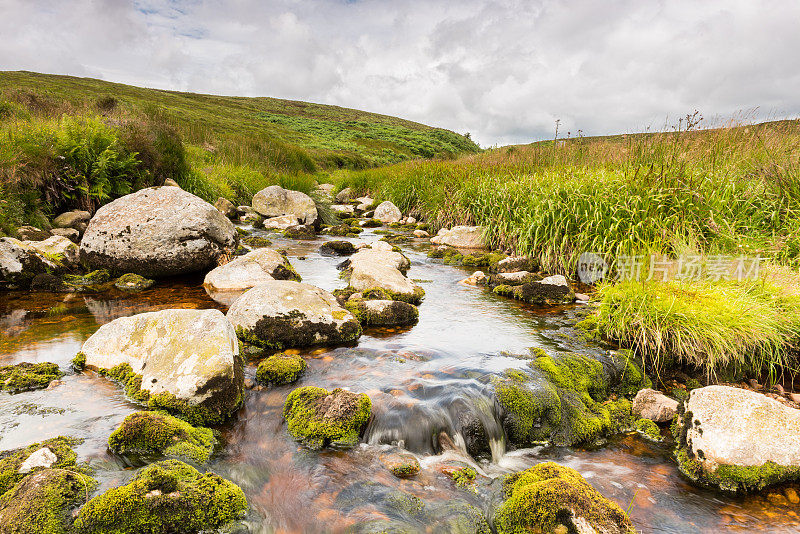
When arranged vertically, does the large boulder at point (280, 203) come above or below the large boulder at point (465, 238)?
above

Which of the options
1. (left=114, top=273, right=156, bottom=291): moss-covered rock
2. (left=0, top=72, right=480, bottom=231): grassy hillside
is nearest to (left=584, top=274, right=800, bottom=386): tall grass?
(left=114, top=273, right=156, bottom=291): moss-covered rock

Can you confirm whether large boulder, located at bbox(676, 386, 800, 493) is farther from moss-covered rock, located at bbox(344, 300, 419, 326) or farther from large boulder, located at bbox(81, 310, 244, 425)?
large boulder, located at bbox(81, 310, 244, 425)

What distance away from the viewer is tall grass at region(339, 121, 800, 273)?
7391 mm

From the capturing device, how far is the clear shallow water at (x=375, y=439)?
3.03 meters

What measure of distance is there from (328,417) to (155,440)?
140 centimetres

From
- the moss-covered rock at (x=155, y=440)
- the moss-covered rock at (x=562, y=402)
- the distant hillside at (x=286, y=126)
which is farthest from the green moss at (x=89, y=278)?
the distant hillside at (x=286, y=126)

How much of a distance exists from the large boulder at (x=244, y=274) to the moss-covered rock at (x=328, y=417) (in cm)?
391

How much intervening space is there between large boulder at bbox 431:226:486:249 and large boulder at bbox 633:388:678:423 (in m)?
8.27

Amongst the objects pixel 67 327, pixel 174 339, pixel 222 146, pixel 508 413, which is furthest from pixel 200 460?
pixel 222 146

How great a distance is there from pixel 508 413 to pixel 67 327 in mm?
5936

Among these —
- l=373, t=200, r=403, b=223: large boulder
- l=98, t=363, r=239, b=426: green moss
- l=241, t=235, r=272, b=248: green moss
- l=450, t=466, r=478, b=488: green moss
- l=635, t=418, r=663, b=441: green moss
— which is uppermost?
l=373, t=200, r=403, b=223: large boulder

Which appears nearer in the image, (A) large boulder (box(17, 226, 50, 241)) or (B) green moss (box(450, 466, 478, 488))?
(B) green moss (box(450, 466, 478, 488))

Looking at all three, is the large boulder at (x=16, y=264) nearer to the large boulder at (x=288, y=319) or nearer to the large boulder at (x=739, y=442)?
the large boulder at (x=288, y=319)

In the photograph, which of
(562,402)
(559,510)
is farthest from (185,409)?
(562,402)
